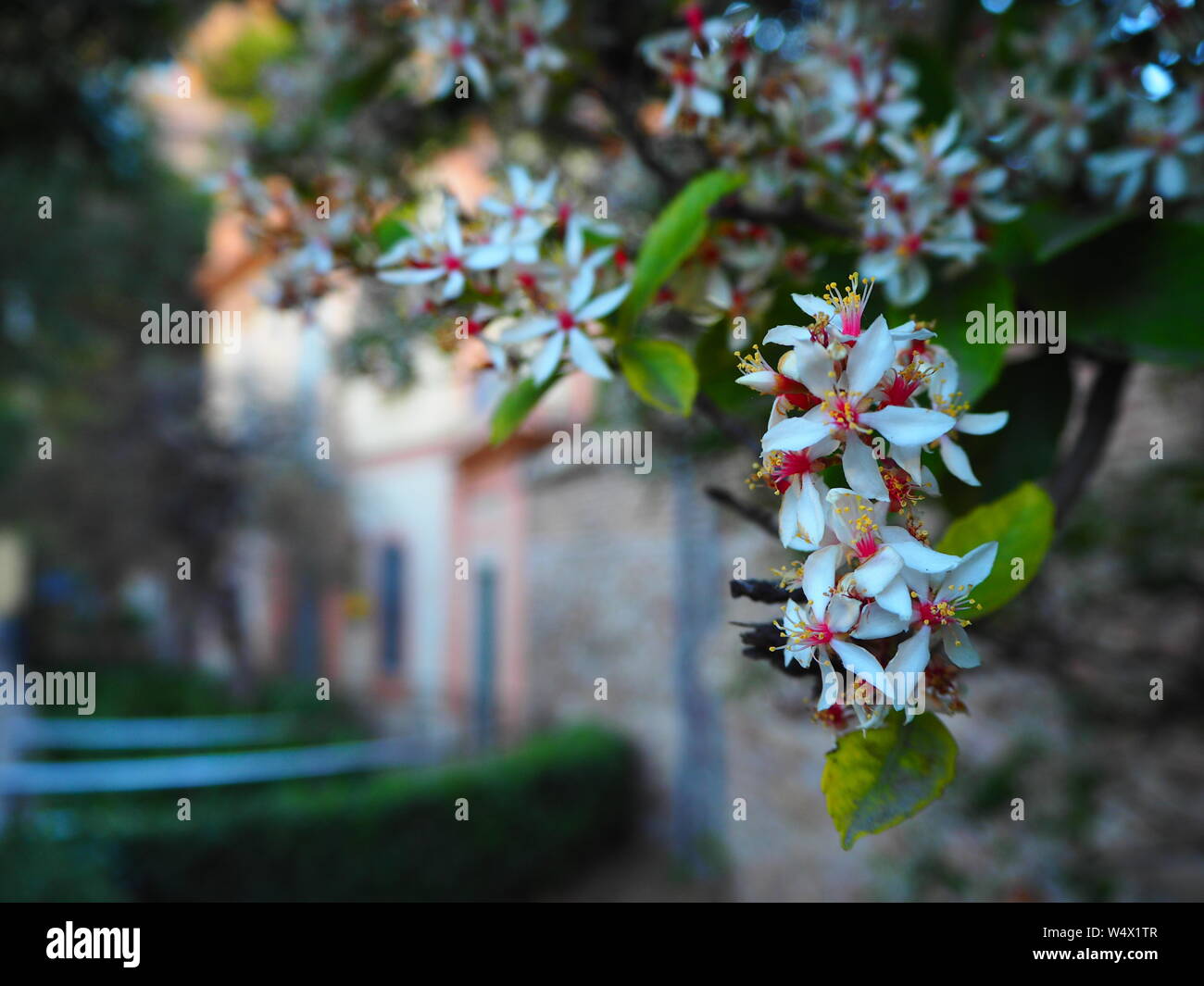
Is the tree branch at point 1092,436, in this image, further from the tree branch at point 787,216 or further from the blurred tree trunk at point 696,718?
the blurred tree trunk at point 696,718

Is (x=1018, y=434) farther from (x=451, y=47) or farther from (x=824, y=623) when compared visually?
(x=451, y=47)

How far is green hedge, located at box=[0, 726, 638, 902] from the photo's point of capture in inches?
178

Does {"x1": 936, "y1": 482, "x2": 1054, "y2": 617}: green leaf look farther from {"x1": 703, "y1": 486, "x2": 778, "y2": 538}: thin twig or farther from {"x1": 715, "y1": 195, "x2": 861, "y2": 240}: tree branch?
{"x1": 715, "y1": 195, "x2": 861, "y2": 240}: tree branch

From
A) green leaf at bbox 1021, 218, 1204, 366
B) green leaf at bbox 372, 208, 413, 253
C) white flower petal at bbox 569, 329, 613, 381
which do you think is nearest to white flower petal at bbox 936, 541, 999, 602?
white flower petal at bbox 569, 329, 613, 381

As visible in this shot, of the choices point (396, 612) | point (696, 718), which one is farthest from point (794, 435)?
point (396, 612)

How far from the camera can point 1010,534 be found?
0.70 m

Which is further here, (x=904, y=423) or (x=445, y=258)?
(x=445, y=258)

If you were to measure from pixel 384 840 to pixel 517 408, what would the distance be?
5.30 metres

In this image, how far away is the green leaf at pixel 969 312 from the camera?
81 cm

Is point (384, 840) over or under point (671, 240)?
under

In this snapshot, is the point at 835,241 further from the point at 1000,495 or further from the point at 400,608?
the point at 400,608

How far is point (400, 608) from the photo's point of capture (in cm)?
1203
